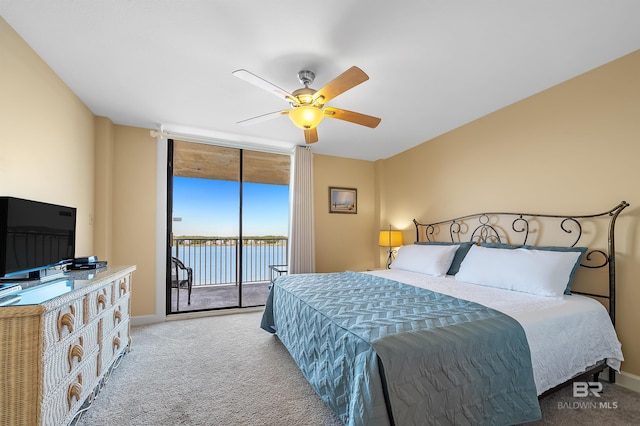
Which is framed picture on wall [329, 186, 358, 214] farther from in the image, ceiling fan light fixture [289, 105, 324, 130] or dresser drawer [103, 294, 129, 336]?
dresser drawer [103, 294, 129, 336]

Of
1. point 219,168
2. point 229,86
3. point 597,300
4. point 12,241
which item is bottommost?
point 597,300

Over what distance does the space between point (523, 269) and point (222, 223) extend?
15.0ft

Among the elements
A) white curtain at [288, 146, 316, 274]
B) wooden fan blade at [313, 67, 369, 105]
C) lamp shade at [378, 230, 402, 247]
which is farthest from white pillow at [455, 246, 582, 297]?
white curtain at [288, 146, 316, 274]

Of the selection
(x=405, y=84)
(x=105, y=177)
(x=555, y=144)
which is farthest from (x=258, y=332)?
(x=555, y=144)

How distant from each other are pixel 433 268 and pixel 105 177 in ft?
13.1

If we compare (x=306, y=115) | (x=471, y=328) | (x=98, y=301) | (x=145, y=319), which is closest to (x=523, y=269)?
(x=471, y=328)

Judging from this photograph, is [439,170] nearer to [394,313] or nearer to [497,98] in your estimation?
[497,98]

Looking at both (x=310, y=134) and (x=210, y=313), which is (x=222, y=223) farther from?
(x=310, y=134)

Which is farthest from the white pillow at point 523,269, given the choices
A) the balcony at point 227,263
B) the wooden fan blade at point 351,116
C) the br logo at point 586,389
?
the balcony at point 227,263

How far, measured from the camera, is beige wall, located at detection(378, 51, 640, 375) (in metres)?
2.04

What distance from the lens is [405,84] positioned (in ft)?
8.11

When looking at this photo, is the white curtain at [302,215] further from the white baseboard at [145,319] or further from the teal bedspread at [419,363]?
the teal bedspread at [419,363]

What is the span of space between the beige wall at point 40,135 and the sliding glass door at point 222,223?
3.31 ft

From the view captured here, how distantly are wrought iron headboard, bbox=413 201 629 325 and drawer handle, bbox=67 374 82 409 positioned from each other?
366 centimetres
